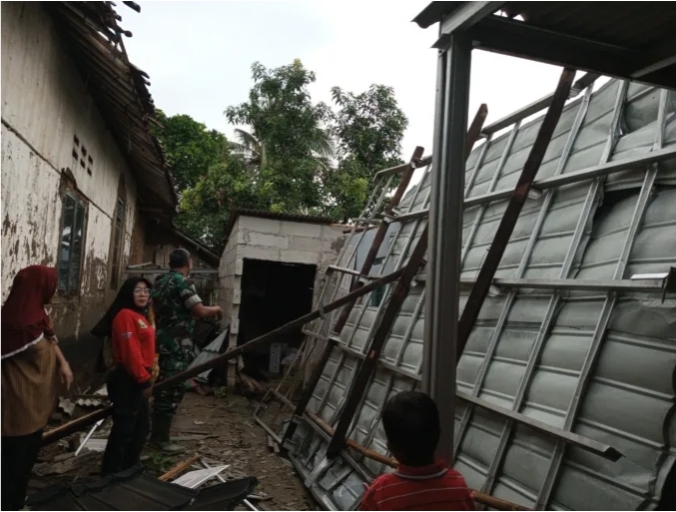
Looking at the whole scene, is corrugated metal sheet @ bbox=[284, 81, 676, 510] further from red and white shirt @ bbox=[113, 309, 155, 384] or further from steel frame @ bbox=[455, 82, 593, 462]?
red and white shirt @ bbox=[113, 309, 155, 384]

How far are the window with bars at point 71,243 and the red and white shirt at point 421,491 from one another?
547cm

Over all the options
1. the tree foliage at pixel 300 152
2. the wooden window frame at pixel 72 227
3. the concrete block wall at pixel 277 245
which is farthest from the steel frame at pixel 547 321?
the tree foliage at pixel 300 152

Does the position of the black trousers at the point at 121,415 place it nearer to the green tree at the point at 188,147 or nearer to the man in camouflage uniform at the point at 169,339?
the man in camouflage uniform at the point at 169,339

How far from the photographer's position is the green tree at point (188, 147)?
21.3 m

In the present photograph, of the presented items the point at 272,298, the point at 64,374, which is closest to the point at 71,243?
the point at 64,374

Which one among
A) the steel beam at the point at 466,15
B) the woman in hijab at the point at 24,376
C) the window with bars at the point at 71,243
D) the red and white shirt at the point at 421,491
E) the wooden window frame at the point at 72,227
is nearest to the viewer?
the red and white shirt at the point at 421,491

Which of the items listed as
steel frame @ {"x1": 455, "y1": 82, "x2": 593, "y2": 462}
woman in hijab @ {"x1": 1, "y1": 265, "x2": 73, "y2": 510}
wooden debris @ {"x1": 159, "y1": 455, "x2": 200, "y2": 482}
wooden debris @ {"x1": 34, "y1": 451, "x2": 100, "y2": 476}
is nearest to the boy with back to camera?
steel frame @ {"x1": 455, "y1": 82, "x2": 593, "y2": 462}

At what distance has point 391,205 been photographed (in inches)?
255

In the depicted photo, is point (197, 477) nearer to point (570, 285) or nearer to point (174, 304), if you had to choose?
point (174, 304)

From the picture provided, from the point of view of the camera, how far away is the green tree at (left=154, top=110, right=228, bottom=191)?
21.3m

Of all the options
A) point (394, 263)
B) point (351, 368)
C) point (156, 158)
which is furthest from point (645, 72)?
point (156, 158)

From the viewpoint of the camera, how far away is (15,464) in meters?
3.05

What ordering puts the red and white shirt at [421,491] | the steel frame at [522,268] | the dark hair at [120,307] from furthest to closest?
the dark hair at [120,307] → the steel frame at [522,268] → the red and white shirt at [421,491]

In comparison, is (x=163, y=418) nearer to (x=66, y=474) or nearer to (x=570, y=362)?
(x=66, y=474)
